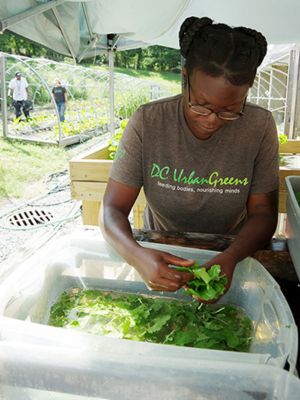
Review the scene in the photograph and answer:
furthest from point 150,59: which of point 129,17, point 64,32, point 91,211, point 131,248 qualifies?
point 131,248

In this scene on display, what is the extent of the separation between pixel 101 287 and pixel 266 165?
0.85m

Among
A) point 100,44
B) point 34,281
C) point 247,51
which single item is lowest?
point 34,281

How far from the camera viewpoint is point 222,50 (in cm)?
135

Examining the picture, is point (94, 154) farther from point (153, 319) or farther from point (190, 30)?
point (153, 319)

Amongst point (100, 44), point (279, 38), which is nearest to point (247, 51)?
point (279, 38)

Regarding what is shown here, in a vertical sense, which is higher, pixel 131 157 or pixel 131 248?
pixel 131 157

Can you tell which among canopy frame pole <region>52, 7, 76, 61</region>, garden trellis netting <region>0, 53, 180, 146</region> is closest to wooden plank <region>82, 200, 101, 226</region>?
canopy frame pole <region>52, 7, 76, 61</region>

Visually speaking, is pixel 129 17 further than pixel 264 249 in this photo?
Yes

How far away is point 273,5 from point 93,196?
238cm

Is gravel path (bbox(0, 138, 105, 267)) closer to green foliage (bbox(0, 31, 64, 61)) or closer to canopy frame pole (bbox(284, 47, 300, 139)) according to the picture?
canopy frame pole (bbox(284, 47, 300, 139))

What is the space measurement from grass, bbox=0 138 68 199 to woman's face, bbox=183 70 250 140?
6.06 meters

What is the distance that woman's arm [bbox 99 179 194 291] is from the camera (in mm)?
1273

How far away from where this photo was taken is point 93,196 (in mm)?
3502

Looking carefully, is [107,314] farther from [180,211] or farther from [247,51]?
[247,51]
